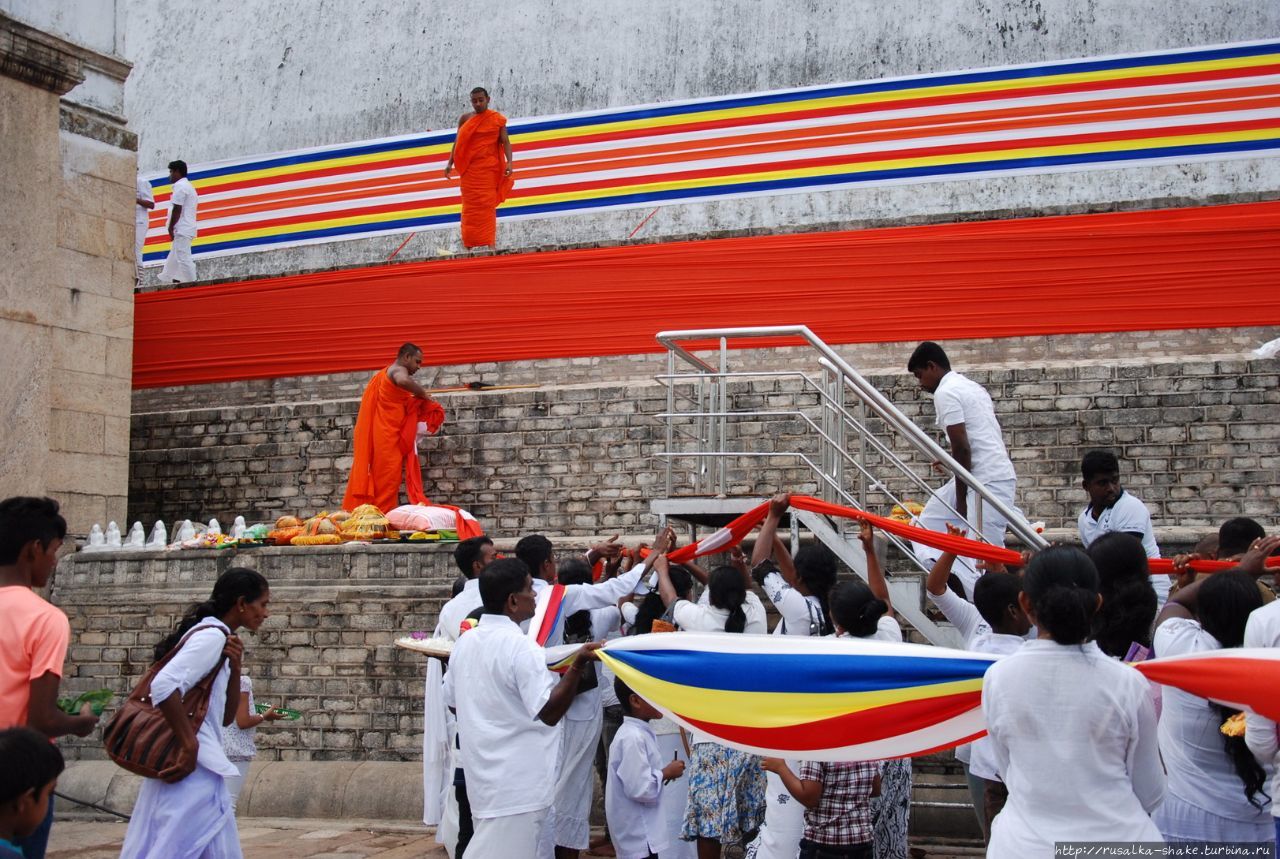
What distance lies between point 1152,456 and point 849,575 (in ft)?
12.1

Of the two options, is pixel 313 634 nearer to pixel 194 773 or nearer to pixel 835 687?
pixel 194 773

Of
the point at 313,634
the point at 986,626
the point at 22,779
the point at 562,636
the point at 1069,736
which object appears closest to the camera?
the point at 22,779

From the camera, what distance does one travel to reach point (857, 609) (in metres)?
5.50

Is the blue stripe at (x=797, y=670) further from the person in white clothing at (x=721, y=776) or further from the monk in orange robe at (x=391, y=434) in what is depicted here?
the monk in orange robe at (x=391, y=434)

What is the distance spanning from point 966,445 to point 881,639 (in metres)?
2.43

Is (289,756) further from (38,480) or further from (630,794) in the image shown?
(630,794)

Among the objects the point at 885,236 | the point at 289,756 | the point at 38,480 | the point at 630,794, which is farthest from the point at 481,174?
the point at 630,794

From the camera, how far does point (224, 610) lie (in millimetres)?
5324

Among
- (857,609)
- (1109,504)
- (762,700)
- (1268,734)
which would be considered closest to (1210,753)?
(1268,734)

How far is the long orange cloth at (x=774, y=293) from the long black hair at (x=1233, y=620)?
8510 millimetres

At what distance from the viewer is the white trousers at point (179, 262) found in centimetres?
1842

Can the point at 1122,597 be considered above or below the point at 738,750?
above

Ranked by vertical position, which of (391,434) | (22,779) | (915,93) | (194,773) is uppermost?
(915,93)

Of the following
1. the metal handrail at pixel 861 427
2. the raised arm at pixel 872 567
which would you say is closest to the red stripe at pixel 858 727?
the raised arm at pixel 872 567
